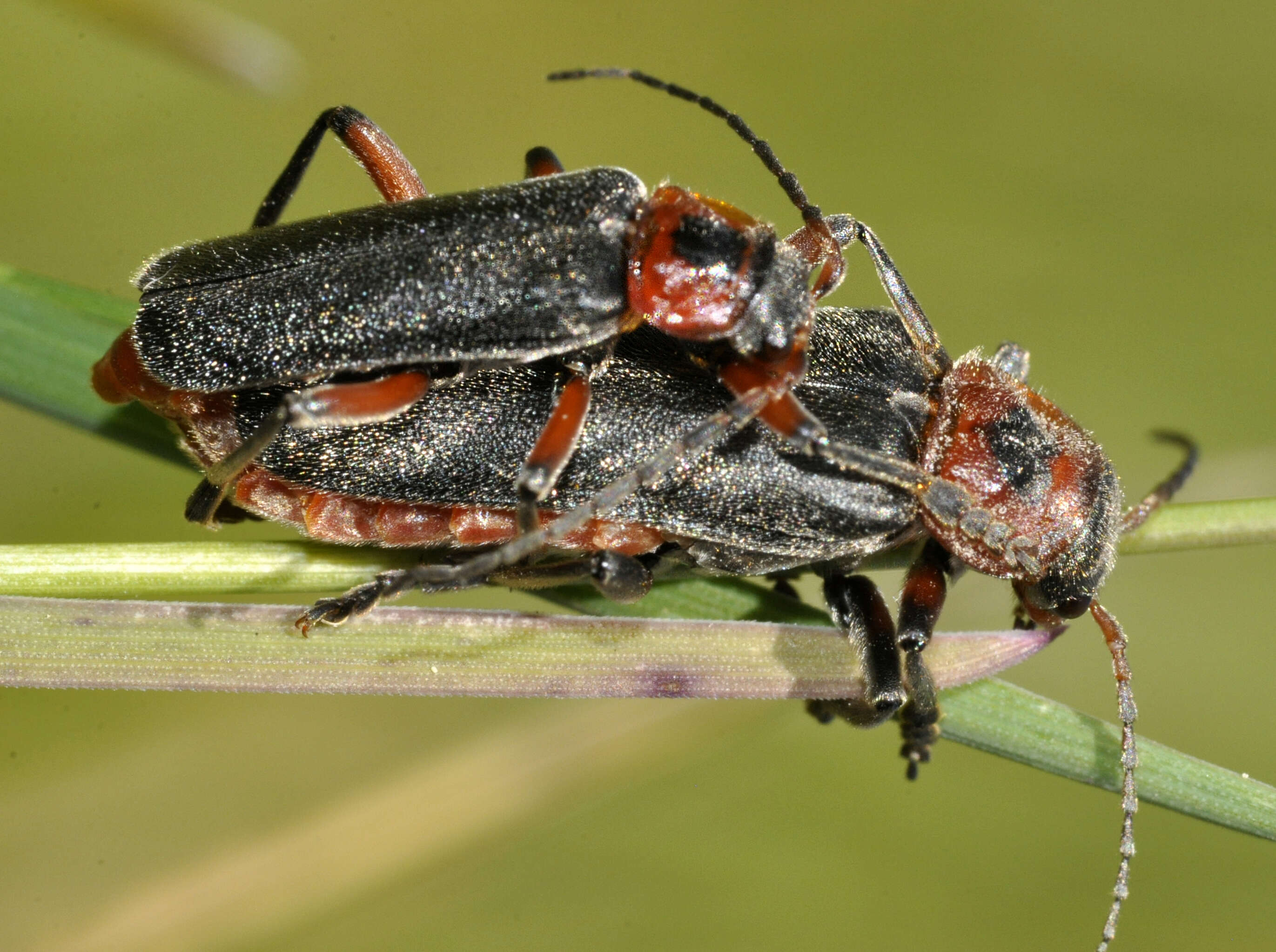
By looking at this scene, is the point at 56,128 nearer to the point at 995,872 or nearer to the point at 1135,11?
the point at 995,872

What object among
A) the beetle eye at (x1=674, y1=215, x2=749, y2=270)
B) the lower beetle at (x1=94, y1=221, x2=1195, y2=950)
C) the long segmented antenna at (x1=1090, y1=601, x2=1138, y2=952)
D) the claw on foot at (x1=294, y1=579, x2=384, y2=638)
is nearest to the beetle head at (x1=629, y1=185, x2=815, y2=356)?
the beetle eye at (x1=674, y1=215, x2=749, y2=270)

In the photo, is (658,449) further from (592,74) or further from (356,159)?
(356,159)

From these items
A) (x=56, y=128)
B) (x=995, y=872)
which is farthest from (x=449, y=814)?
(x=56, y=128)

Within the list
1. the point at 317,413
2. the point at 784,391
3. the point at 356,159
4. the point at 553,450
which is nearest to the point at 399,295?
the point at 317,413

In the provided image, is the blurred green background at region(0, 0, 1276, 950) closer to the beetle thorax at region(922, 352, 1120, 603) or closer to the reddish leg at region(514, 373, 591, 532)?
the beetle thorax at region(922, 352, 1120, 603)

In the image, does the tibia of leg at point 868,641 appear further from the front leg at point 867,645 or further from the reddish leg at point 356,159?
the reddish leg at point 356,159

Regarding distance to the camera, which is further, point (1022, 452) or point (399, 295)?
point (1022, 452)
